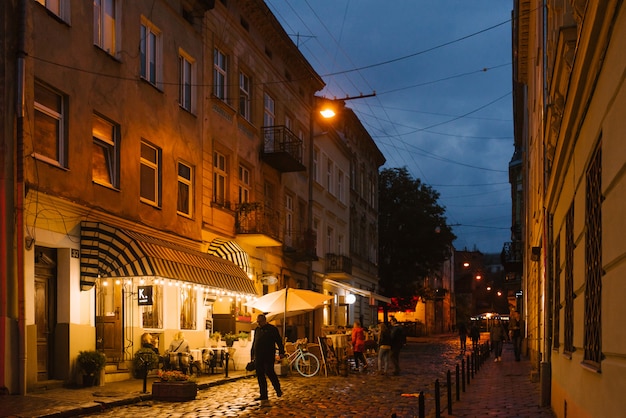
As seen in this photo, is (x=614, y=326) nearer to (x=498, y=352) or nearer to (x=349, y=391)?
(x=349, y=391)

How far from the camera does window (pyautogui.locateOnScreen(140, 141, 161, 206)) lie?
66.5ft

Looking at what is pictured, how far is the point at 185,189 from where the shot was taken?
2300 centimetres

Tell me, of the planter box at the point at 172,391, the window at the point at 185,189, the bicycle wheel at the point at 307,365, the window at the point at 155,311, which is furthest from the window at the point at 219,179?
the planter box at the point at 172,391

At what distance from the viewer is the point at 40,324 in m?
15.9

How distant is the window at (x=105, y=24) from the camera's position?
1802 cm

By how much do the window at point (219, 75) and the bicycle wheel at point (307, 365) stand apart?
29.8 ft

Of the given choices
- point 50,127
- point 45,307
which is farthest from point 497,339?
point 50,127

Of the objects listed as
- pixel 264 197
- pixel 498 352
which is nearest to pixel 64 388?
pixel 264 197

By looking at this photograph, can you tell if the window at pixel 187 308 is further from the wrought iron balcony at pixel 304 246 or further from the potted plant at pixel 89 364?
the wrought iron balcony at pixel 304 246

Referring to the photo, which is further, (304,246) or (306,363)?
(304,246)

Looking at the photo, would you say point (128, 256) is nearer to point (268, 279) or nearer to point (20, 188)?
point (20, 188)

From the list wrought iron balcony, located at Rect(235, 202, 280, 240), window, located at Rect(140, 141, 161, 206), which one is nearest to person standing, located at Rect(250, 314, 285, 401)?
window, located at Rect(140, 141, 161, 206)

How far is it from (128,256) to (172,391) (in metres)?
3.99

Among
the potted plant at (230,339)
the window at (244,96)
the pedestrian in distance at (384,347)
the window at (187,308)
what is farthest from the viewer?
the window at (244,96)
